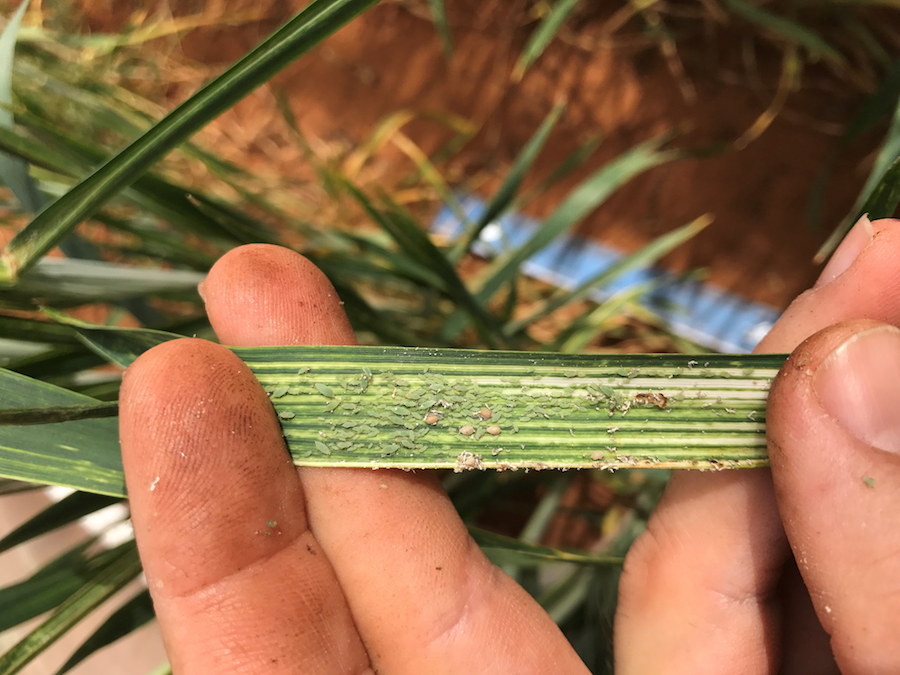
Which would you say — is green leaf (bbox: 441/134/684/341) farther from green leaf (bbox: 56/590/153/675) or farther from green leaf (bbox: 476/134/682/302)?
green leaf (bbox: 56/590/153/675)

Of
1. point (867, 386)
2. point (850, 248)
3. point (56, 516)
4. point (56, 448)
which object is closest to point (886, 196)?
point (850, 248)

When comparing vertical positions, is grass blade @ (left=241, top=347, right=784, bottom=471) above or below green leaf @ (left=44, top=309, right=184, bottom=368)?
below

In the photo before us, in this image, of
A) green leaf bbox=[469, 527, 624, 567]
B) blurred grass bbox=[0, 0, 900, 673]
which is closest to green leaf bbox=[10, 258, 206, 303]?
blurred grass bbox=[0, 0, 900, 673]

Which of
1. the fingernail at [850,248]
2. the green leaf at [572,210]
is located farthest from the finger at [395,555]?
the fingernail at [850,248]

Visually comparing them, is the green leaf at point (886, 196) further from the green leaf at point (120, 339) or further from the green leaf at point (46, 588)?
the green leaf at point (46, 588)

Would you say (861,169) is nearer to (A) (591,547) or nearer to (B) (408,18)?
(A) (591,547)

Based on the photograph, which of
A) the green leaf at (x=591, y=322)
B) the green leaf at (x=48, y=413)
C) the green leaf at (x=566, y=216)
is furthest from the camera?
the green leaf at (x=591, y=322)

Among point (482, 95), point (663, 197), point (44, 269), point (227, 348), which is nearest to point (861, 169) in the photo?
point (663, 197)
